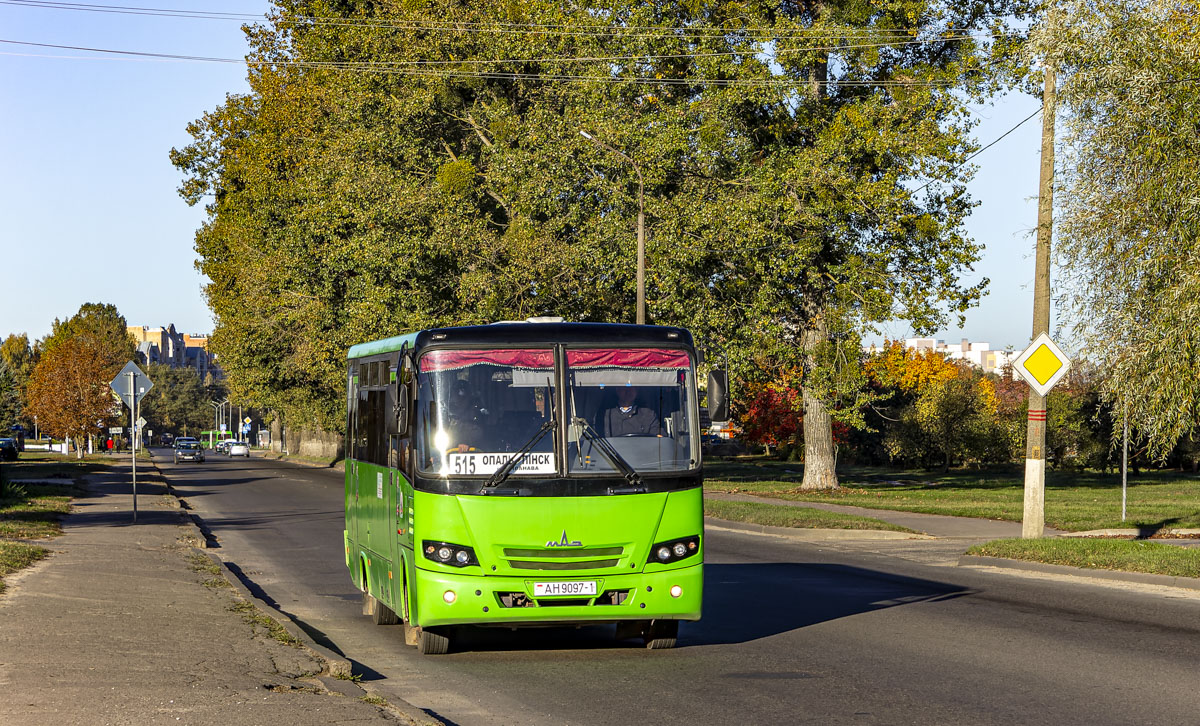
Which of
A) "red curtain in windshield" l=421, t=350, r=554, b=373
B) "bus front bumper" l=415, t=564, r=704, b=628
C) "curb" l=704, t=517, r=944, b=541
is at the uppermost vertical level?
"red curtain in windshield" l=421, t=350, r=554, b=373

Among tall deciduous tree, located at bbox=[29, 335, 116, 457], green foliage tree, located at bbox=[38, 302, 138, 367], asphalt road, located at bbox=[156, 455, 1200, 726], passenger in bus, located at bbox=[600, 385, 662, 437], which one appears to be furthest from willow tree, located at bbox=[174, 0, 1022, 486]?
green foliage tree, located at bbox=[38, 302, 138, 367]

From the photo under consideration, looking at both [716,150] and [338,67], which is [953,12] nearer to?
[716,150]

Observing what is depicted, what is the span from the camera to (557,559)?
10.3 m

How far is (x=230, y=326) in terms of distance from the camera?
56.6m

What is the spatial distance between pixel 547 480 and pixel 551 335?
1.31 m

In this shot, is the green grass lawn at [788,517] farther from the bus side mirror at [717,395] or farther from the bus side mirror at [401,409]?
the bus side mirror at [401,409]

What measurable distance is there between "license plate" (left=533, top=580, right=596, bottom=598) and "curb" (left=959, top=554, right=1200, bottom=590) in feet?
28.9

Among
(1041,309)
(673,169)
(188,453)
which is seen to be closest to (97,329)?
(188,453)

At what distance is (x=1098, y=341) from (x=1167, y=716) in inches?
522

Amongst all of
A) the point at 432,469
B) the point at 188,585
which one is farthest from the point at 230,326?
the point at 432,469

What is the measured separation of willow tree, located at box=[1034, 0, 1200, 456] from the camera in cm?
1925

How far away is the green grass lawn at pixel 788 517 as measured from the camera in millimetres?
25141

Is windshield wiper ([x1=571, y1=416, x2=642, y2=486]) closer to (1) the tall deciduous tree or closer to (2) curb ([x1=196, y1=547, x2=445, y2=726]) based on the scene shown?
(2) curb ([x1=196, y1=547, x2=445, y2=726])

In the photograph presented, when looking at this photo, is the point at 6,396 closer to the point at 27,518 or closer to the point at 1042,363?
the point at 27,518
